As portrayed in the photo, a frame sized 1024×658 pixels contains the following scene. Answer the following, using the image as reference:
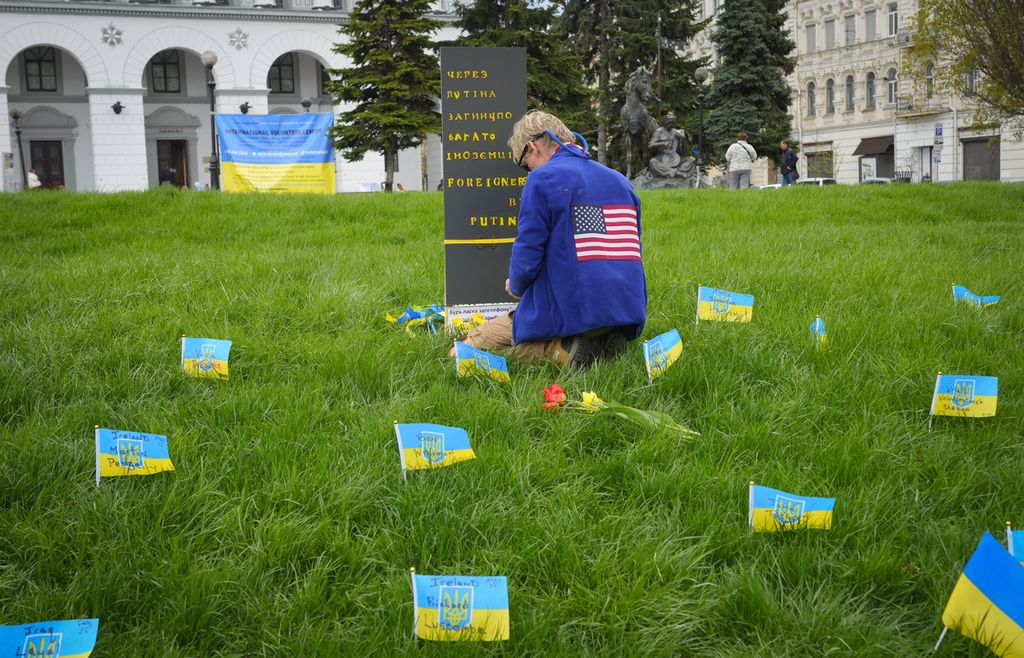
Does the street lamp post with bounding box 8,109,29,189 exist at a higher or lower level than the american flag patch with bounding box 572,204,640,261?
higher

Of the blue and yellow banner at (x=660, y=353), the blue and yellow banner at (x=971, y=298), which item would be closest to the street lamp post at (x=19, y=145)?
the blue and yellow banner at (x=971, y=298)

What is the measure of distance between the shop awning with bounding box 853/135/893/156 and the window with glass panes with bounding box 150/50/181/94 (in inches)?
1398

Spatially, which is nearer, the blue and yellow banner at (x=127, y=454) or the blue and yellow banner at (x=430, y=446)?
the blue and yellow banner at (x=127, y=454)

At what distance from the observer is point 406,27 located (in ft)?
85.9

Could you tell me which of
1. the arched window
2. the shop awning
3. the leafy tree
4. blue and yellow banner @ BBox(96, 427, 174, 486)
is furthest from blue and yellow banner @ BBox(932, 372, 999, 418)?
the shop awning

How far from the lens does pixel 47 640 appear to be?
95.0 inches

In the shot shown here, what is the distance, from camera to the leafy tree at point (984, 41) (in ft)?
52.0

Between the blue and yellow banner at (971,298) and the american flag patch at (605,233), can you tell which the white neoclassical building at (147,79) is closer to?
the blue and yellow banner at (971,298)

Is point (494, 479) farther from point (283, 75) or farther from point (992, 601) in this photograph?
point (283, 75)

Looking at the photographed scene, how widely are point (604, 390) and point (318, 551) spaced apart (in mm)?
1925

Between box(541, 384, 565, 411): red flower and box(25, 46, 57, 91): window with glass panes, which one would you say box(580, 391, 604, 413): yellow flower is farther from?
box(25, 46, 57, 91): window with glass panes

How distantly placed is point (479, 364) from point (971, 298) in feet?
13.0

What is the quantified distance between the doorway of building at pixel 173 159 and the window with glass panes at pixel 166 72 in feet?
7.71

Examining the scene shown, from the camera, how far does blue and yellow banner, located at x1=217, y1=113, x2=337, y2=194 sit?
20375mm
